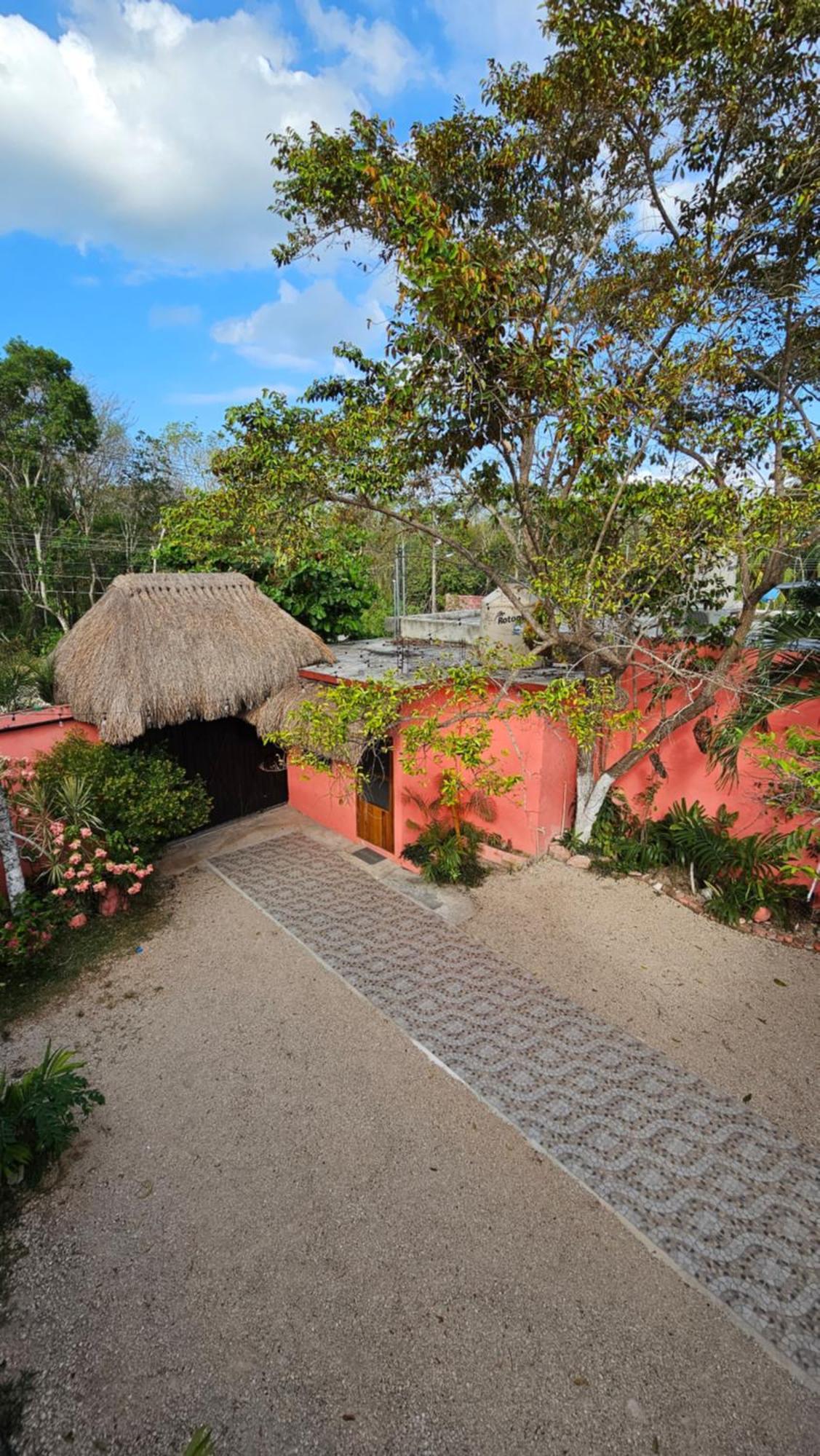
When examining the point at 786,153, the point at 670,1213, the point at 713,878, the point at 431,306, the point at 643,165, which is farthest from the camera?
the point at 713,878

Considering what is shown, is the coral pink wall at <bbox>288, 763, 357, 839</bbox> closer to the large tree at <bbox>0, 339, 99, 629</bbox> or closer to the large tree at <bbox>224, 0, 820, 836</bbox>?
the large tree at <bbox>224, 0, 820, 836</bbox>

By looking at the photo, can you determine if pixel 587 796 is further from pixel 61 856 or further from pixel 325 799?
pixel 61 856

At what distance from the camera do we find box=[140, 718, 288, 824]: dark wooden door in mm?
9719

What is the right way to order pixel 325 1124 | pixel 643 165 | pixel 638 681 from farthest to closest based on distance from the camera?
pixel 638 681 < pixel 643 165 < pixel 325 1124

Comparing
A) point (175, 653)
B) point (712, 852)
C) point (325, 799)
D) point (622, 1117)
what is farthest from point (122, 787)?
point (712, 852)

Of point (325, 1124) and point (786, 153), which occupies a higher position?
point (786, 153)

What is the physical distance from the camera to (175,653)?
852cm

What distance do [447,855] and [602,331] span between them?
7327mm

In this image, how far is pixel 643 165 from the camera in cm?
685

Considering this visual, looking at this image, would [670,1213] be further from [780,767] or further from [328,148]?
[328,148]

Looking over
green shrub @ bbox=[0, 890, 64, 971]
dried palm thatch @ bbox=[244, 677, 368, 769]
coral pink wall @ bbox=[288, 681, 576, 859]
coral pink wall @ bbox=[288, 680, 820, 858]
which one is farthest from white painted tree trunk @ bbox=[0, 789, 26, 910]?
coral pink wall @ bbox=[288, 680, 820, 858]

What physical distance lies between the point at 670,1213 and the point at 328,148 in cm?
1043

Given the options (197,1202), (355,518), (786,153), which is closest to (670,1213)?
(197,1202)

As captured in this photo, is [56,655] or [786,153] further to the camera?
[56,655]
